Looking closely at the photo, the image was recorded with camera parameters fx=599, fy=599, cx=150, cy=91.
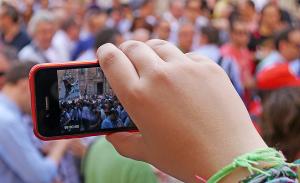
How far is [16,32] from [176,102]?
6048 millimetres

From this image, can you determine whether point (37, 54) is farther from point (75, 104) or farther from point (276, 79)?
point (75, 104)

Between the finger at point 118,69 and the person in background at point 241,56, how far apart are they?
4694 mm

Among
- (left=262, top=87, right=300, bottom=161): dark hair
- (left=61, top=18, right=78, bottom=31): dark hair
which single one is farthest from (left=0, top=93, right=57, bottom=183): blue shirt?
(left=61, top=18, right=78, bottom=31): dark hair

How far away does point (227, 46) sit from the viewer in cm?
621

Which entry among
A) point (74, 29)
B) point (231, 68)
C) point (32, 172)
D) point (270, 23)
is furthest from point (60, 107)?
point (270, 23)

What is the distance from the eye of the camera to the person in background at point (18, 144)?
102 inches

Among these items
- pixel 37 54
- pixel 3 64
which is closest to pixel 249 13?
pixel 37 54

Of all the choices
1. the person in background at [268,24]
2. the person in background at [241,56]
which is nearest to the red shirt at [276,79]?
the person in background at [241,56]

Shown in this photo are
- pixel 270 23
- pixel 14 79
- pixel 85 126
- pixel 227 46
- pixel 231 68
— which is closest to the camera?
pixel 85 126

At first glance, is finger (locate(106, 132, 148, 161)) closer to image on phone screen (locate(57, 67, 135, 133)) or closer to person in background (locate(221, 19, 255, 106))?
image on phone screen (locate(57, 67, 135, 133))

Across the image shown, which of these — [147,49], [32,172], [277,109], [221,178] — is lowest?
[32,172]

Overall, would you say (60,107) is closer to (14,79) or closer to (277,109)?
(277,109)

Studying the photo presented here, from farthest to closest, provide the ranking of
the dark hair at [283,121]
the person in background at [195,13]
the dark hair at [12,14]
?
the person in background at [195,13] → the dark hair at [12,14] → the dark hair at [283,121]

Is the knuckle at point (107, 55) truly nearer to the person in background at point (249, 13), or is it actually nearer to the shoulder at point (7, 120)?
the shoulder at point (7, 120)
